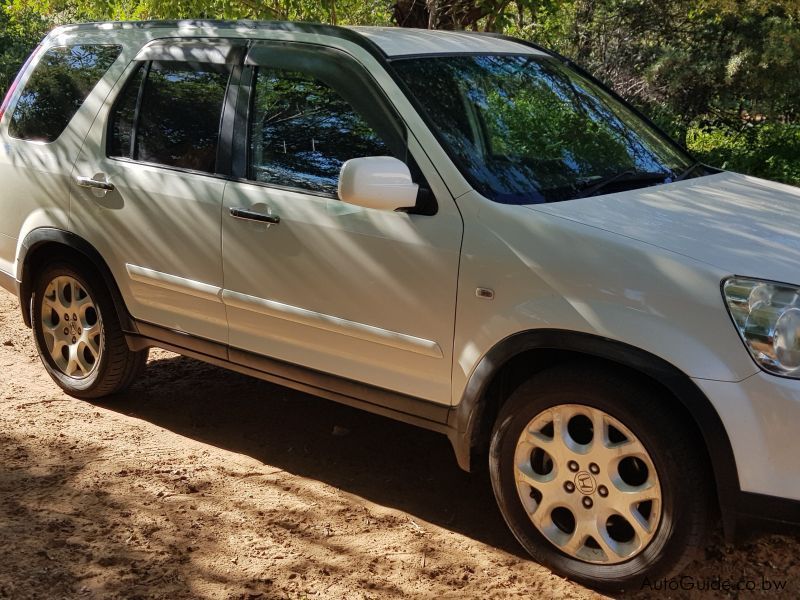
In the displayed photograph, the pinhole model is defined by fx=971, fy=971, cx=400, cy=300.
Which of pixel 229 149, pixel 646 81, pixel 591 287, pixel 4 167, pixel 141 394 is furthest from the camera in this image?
pixel 646 81

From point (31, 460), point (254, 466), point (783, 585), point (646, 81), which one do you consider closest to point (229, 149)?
point (254, 466)

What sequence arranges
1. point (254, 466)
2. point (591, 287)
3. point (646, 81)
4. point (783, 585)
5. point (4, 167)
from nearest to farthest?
point (591, 287), point (783, 585), point (254, 466), point (4, 167), point (646, 81)

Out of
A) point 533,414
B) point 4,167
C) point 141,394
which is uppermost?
point 4,167

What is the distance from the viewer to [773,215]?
11.8 feet

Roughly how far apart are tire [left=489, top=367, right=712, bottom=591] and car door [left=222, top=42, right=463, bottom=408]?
40 centimetres

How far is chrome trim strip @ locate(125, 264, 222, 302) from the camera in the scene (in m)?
4.30

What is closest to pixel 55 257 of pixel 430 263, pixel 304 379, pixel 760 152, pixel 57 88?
pixel 57 88

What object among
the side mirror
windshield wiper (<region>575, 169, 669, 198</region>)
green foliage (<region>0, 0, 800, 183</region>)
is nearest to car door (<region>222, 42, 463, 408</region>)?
the side mirror

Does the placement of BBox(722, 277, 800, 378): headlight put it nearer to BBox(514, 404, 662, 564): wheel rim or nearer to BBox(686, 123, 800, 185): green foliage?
BBox(514, 404, 662, 564): wheel rim

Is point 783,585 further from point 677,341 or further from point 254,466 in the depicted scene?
point 254,466

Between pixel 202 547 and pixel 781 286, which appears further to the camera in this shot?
pixel 202 547

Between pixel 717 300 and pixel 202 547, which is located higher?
pixel 717 300

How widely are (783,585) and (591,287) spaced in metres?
1.31

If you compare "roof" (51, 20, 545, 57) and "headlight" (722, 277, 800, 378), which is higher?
"roof" (51, 20, 545, 57)
